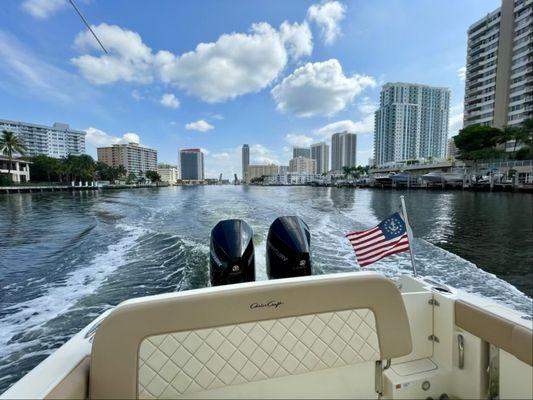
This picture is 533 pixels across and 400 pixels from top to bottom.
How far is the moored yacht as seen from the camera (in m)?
1.31

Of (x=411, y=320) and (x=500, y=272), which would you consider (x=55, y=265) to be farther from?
(x=500, y=272)

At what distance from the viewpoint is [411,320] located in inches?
85.3

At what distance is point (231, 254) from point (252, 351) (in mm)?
2062

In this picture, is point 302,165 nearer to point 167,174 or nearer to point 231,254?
point 167,174

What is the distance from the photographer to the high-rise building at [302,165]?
176450 millimetres

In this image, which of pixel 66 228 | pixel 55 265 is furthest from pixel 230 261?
pixel 66 228

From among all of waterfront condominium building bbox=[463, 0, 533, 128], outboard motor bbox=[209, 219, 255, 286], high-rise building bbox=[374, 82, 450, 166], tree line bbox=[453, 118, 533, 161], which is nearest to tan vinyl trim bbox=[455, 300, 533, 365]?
outboard motor bbox=[209, 219, 255, 286]

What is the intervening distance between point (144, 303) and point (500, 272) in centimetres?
786

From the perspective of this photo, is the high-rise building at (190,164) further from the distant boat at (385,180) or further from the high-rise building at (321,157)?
the distant boat at (385,180)

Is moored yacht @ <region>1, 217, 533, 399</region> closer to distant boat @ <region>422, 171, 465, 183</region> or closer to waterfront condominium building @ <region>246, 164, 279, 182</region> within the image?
distant boat @ <region>422, 171, 465, 183</region>

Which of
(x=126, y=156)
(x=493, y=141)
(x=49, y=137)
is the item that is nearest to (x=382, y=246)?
(x=493, y=141)

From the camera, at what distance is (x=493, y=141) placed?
47281mm

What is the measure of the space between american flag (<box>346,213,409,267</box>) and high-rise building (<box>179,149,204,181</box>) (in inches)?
7114

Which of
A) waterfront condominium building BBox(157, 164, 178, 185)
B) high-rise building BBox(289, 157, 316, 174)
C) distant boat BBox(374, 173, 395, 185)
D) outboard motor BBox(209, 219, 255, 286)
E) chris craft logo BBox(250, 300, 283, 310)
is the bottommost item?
outboard motor BBox(209, 219, 255, 286)
